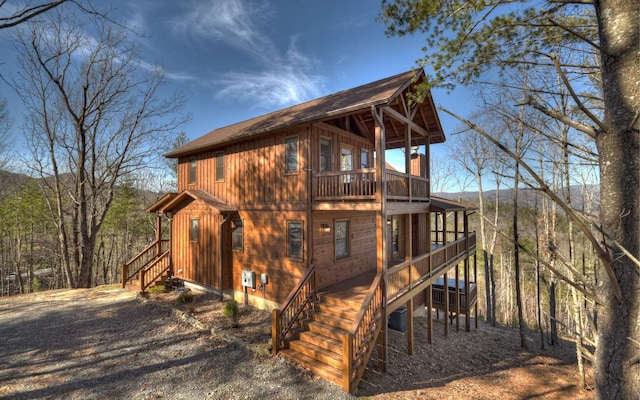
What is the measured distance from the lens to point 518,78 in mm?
7523

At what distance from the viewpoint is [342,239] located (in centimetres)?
1002

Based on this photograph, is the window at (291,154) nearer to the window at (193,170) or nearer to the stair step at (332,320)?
the stair step at (332,320)

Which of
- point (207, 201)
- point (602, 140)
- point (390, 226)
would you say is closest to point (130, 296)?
point (207, 201)

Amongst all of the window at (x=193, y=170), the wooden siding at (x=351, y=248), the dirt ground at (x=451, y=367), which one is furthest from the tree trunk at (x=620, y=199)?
the window at (x=193, y=170)

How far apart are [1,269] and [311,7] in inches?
1345

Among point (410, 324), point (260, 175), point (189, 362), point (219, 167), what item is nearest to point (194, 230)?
point (219, 167)

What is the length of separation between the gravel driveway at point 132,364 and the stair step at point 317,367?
0.15 meters

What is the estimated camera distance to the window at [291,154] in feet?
30.9

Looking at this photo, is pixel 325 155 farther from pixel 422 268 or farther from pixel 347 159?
pixel 422 268

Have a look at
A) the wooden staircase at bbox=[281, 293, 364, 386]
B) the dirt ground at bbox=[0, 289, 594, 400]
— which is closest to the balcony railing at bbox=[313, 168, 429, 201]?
the wooden staircase at bbox=[281, 293, 364, 386]

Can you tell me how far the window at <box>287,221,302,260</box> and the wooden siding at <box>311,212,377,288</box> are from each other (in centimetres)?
56

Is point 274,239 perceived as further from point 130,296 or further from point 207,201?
point 130,296

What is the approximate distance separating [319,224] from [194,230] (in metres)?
6.68

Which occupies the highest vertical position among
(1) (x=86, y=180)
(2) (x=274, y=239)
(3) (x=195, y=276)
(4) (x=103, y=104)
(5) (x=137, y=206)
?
(4) (x=103, y=104)
